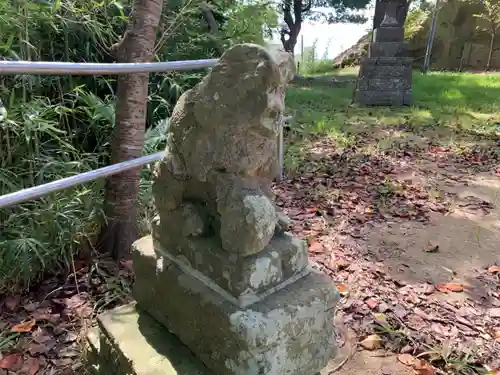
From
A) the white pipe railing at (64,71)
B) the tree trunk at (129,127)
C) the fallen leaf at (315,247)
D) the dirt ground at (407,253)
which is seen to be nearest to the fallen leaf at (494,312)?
the dirt ground at (407,253)

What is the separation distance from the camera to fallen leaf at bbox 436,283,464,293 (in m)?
2.24

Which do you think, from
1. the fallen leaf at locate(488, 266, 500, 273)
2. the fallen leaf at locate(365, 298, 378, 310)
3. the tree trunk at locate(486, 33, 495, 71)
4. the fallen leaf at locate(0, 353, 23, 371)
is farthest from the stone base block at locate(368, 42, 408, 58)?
the fallen leaf at locate(0, 353, 23, 371)

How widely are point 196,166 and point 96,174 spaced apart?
0.70 metres

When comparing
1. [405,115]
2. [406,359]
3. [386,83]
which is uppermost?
[386,83]

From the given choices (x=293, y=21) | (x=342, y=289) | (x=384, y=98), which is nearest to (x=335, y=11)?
(x=293, y=21)

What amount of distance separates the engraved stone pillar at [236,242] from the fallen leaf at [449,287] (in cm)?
112

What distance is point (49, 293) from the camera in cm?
208

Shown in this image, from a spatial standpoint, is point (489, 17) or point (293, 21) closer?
point (489, 17)

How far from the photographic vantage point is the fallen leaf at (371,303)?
6.85 feet

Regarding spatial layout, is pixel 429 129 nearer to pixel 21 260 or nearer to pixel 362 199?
pixel 362 199

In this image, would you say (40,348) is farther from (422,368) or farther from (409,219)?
(409,219)

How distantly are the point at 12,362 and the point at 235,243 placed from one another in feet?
3.66

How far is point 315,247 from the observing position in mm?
2588

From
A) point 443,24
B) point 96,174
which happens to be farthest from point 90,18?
point 443,24
